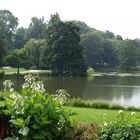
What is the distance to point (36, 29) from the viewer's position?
89.6 metres

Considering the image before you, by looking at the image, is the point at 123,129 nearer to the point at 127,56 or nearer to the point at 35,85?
the point at 35,85

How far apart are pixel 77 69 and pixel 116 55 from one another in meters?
30.5

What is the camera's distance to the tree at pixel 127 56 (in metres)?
76.5

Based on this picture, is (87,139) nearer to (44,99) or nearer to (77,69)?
(44,99)

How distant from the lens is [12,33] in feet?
267

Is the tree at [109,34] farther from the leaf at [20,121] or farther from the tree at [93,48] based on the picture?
the leaf at [20,121]

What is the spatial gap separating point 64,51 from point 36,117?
162 feet

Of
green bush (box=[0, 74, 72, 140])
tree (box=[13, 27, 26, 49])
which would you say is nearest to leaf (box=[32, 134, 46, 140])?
green bush (box=[0, 74, 72, 140])

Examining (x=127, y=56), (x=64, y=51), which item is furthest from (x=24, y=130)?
(x=127, y=56)

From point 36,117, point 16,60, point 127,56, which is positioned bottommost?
point 36,117

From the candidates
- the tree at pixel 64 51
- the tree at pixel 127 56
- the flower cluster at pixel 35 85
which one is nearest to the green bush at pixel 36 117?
the flower cluster at pixel 35 85

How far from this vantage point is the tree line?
53.6 m

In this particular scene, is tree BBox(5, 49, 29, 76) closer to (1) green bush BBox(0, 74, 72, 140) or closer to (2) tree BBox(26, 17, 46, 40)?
(2) tree BBox(26, 17, 46, 40)

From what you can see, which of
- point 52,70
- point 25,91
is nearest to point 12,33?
point 52,70
